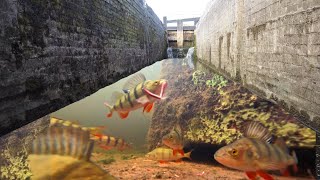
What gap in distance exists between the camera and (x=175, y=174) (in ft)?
17.1

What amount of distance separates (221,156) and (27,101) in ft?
8.54

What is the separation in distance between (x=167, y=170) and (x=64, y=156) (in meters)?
3.48

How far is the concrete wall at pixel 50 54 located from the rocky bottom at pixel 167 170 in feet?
4.01

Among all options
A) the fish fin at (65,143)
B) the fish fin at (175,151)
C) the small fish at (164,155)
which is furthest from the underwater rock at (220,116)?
the fish fin at (65,143)

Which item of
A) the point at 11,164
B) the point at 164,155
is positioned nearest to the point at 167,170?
the point at 164,155

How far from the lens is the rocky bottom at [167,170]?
511 cm

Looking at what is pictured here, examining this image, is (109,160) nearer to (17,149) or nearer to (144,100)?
(17,149)

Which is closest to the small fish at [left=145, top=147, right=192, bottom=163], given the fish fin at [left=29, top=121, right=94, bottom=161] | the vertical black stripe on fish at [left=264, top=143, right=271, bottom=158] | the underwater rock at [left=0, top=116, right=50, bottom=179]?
the underwater rock at [left=0, top=116, right=50, bottom=179]

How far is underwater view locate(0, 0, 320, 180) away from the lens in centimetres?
248

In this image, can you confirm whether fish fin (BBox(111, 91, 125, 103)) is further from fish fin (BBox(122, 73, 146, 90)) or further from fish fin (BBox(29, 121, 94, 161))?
fish fin (BBox(29, 121, 94, 161))

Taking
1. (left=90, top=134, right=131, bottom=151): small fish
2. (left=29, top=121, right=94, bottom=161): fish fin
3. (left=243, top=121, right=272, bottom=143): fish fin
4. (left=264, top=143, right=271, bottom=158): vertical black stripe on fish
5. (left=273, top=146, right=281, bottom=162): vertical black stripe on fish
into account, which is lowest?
(left=90, top=134, right=131, bottom=151): small fish

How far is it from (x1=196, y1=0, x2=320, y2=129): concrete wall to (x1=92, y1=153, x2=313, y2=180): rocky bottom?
1.37 m

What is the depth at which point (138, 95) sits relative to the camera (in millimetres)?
4098

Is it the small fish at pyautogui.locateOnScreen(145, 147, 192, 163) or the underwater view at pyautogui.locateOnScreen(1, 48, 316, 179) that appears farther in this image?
the small fish at pyautogui.locateOnScreen(145, 147, 192, 163)
